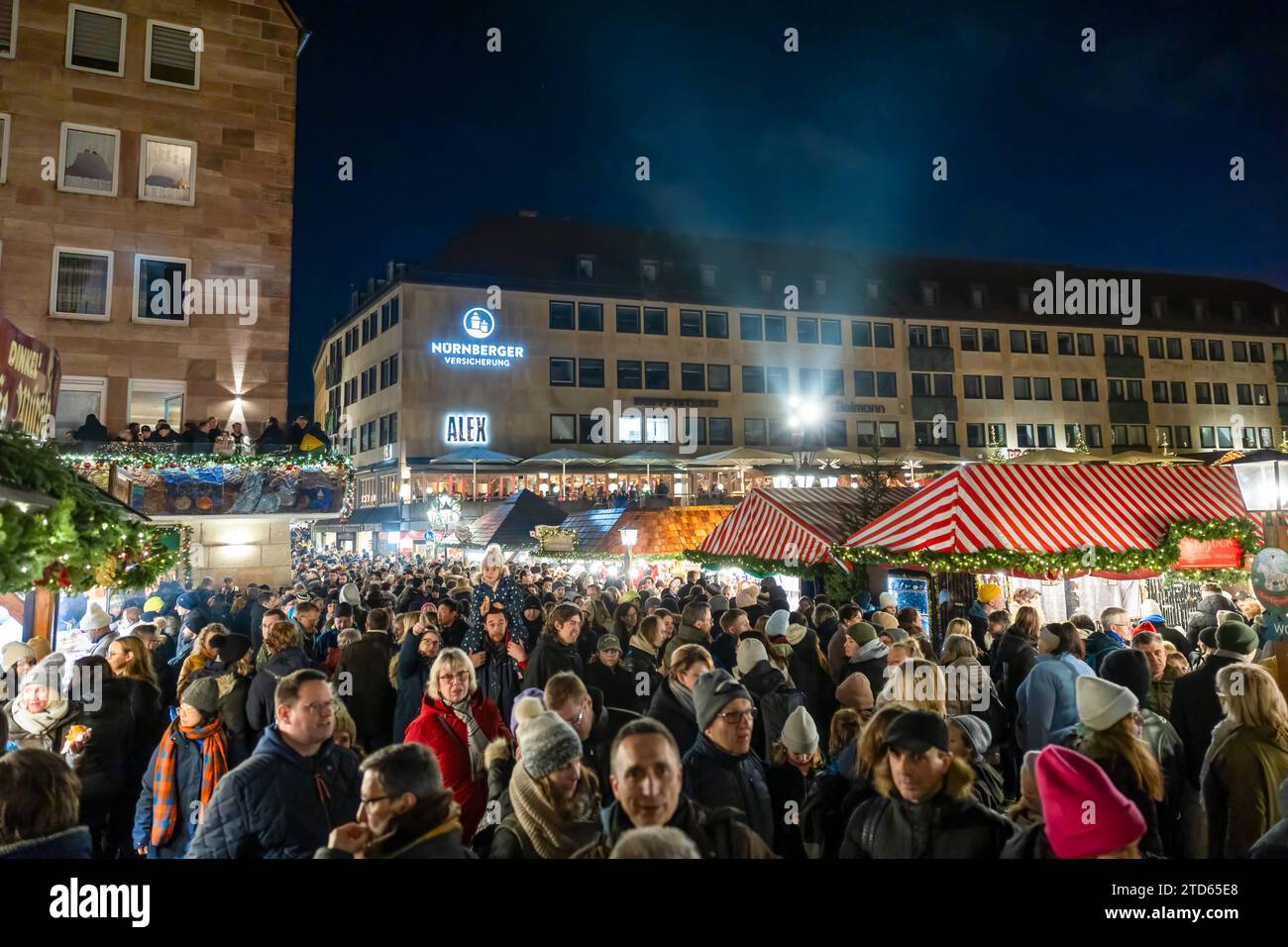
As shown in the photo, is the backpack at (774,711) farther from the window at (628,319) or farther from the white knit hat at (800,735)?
the window at (628,319)

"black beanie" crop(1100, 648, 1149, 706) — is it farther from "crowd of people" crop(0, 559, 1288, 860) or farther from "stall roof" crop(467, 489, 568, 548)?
"stall roof" crop(467, 489, 568, 548)

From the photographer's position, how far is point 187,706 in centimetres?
451

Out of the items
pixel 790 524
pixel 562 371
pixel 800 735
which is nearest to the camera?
pixel 800 735

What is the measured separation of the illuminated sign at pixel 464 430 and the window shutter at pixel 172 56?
27.5 meters

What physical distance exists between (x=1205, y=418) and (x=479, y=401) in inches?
2075

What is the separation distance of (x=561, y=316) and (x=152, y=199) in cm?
3092

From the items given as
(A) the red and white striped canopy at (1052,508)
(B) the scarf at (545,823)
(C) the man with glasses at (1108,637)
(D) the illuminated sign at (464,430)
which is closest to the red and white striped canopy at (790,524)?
(A) the red and white striped canopy at (1052,508)

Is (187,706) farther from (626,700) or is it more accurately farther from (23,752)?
(626,700)

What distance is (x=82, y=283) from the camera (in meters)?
16.0

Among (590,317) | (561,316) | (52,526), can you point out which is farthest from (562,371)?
(52,526)

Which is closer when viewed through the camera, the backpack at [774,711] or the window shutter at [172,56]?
the backpack at [774,711]

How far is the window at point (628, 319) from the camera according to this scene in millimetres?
47812

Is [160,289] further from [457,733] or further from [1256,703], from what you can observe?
[1256,703]

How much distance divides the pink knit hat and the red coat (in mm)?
3058
